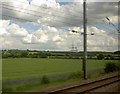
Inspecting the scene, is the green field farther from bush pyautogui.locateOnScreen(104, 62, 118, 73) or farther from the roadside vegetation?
bush pyautogui.locateOnScreen(104, 62, 118, 73)

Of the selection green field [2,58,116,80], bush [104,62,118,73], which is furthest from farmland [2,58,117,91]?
bush [104,62,118,73]

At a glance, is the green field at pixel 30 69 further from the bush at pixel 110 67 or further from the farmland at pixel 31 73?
the bush at pixel 110 67

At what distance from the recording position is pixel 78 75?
29984mm

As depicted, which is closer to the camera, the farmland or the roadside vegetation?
the roadside vegetation

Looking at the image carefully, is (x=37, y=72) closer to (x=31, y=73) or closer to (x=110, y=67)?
(x=31, y=73)

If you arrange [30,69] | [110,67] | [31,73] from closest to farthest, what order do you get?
1. [31,73]
2. [110,67]
3. [30,69]

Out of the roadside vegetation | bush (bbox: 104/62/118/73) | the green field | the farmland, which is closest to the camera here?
the roadside vegetation

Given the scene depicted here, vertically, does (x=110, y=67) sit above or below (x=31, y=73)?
above

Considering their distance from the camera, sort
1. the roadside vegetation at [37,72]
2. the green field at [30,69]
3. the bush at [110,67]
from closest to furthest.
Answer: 1. the roadside vegetation at [37,72]
2. the green field at [30,69]
3. the bush at [110,67]

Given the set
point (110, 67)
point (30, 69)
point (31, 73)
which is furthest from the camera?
point (30, 69)

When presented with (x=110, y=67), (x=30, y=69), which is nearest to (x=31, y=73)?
(x=30, y=69)

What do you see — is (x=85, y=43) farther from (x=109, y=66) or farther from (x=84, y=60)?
(x=109, y=66)

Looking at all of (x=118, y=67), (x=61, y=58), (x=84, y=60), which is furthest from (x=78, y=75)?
(x=61, y=58)

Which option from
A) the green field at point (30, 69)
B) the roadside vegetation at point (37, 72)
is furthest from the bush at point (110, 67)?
the green field at point (30, 69)
